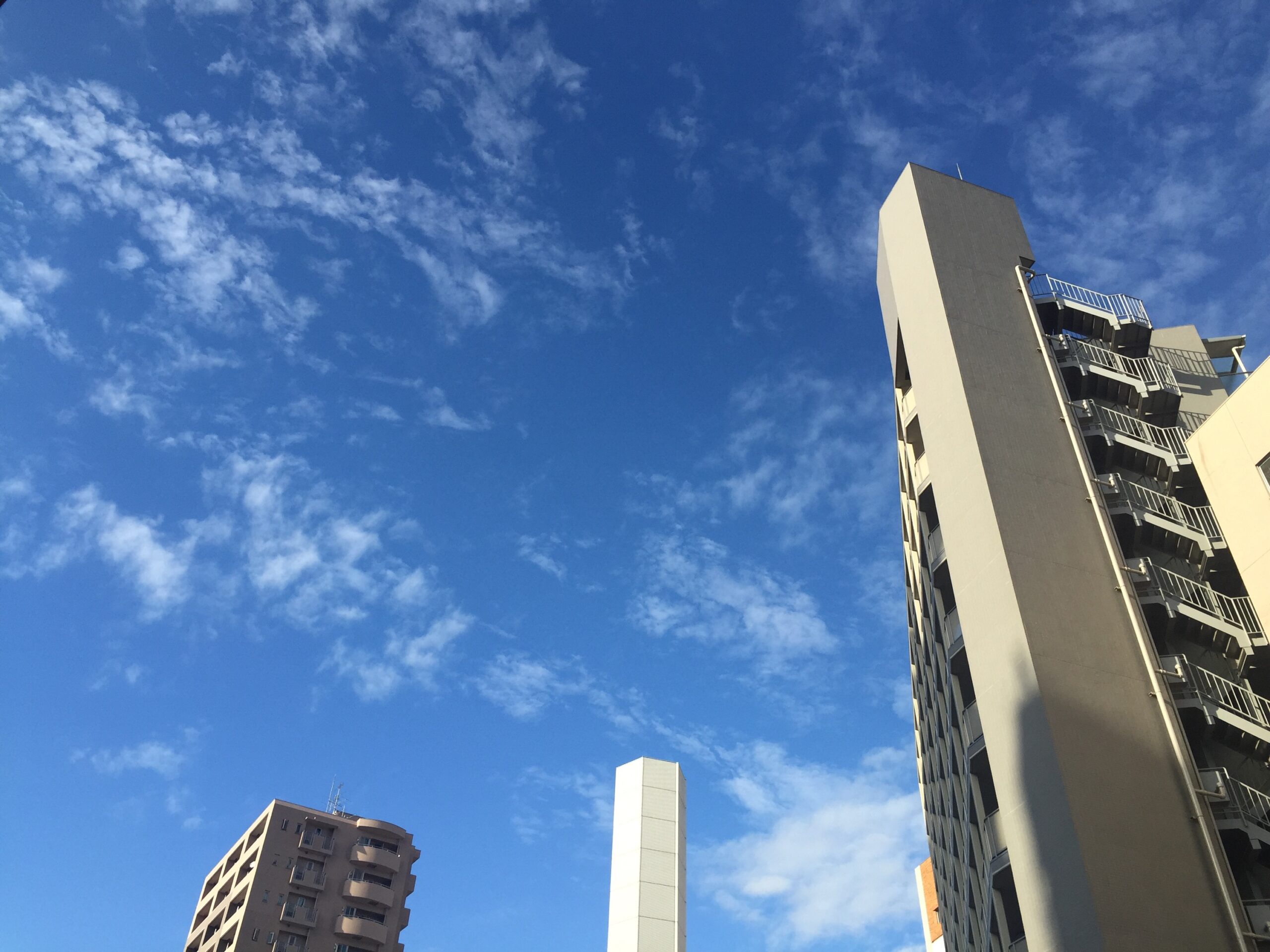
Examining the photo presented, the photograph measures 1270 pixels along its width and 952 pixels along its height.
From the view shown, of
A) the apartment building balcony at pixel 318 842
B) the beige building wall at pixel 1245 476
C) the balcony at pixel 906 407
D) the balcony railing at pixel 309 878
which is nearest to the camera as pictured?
the beige building wall at pixel 1245 476

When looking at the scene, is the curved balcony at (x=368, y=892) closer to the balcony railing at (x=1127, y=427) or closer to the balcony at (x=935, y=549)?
the balcony at (x=935, y=549)

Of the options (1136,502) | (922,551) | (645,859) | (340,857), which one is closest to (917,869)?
(340,857)

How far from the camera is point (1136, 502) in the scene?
36906 millimetres

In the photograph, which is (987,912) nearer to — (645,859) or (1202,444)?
(645,859)

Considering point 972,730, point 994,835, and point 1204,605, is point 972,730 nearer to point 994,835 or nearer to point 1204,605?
point 994,835

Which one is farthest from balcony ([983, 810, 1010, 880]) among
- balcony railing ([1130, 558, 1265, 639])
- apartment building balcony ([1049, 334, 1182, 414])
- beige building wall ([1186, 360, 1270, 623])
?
apartment building balcony ([1049, 334, 1182, 414])

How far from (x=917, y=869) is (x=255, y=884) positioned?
80200mm

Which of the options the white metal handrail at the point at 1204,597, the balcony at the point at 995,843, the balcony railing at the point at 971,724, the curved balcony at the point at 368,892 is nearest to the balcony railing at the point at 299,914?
the curved balcony at the point at 368,892

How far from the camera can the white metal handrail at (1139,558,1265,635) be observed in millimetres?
33688

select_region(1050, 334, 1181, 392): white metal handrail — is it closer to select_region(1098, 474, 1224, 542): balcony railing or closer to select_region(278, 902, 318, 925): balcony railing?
select_region(1098, 474, 1224, 542): balcony railing

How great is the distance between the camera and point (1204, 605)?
34719 mm

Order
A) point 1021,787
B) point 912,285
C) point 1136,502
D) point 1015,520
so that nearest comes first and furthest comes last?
point 1021,787, point 1015,520, point 1136,502, point 912,285

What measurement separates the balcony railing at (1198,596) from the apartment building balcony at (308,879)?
9666 cm

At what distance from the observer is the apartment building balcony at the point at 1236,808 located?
95.1 ft
